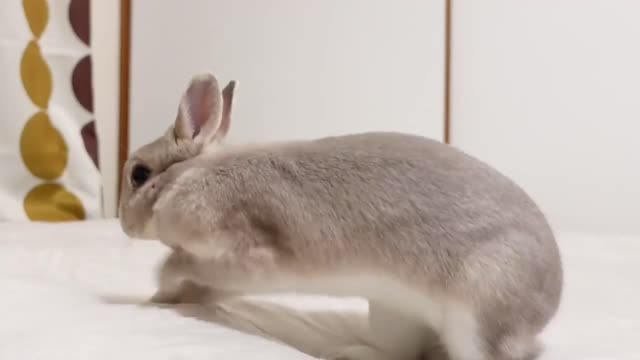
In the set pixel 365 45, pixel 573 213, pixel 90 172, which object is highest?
pixel 365 45

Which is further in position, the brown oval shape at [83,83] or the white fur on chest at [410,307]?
the brown oval shape at [83,83]

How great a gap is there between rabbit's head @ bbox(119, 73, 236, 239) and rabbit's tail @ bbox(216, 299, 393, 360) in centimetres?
15

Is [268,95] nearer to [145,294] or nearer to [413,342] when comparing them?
[145,294]

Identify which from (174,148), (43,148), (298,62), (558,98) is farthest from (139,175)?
(558,98)

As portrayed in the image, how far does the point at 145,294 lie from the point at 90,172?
125cm

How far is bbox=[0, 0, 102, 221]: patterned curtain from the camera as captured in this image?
2.20 metres

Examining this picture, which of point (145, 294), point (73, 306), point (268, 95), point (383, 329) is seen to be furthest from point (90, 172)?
point (383, 329)

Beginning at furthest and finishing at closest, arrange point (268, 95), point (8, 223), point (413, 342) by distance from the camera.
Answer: point (268, 95)
point (8, 223)
point (413, 342)

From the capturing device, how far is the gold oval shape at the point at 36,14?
222 cm

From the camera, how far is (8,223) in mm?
2023

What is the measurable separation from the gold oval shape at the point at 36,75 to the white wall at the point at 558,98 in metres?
1.21

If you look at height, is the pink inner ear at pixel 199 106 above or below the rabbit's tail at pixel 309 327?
above

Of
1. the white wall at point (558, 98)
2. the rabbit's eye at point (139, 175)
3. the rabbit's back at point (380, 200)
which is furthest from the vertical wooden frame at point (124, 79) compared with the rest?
the rabbit's back at point (380, 200)

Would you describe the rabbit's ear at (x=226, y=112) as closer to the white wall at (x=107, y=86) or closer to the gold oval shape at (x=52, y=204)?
the gold oval shape at (x=52, y=204)
